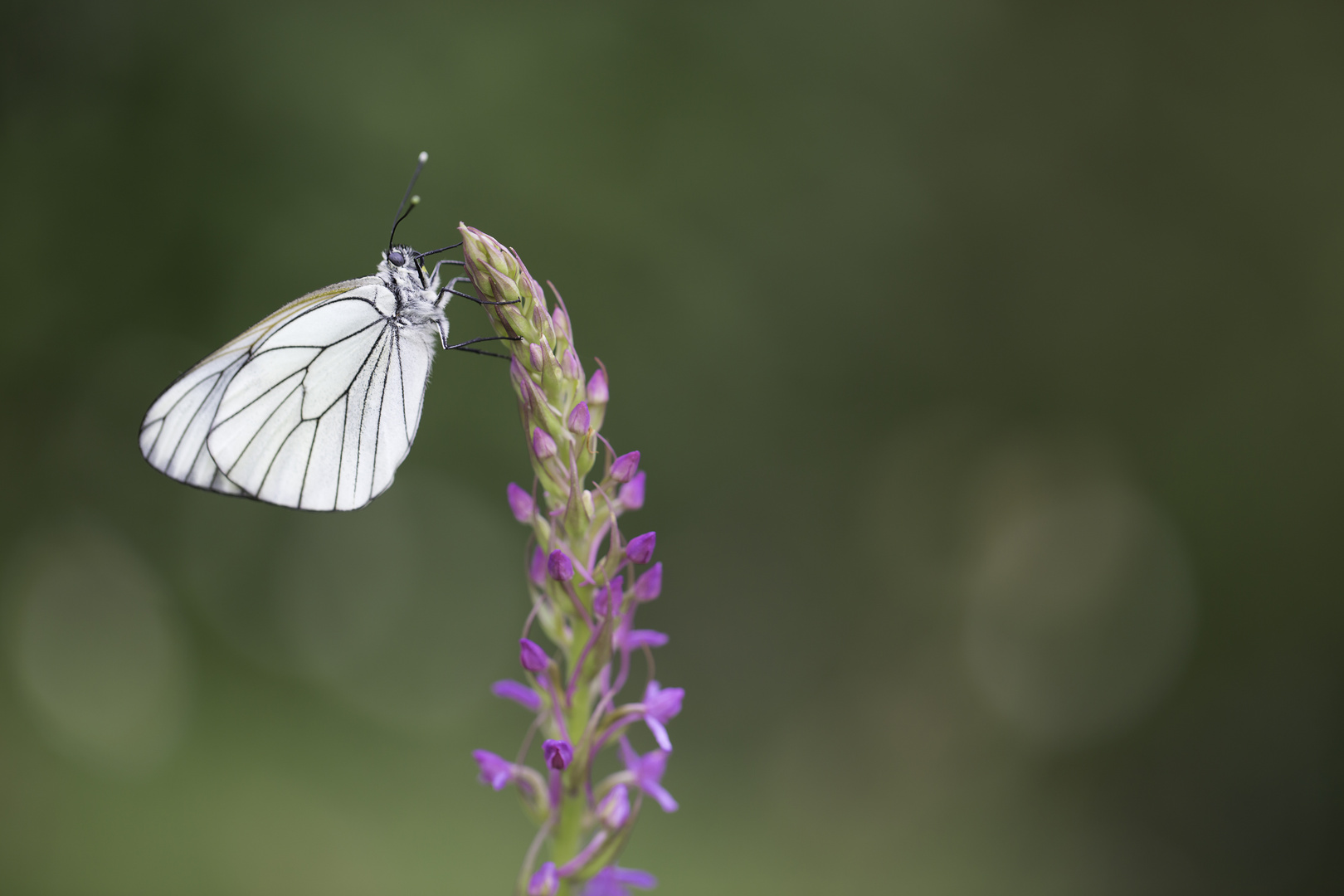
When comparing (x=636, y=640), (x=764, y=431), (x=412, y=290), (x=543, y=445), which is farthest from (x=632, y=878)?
(x=764, y=431)

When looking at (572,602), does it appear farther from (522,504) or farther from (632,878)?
(632,878)

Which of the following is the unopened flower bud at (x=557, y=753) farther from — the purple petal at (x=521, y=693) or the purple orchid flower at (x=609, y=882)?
the purple orchid flower at (x=609, y=882)

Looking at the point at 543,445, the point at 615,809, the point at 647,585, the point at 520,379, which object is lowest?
the point at 615,809

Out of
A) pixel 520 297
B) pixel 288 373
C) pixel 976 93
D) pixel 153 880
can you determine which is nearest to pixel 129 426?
pixel 153 880

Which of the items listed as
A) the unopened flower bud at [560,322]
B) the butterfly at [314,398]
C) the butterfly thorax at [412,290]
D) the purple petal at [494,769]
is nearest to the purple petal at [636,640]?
the purple petal at [494,769]

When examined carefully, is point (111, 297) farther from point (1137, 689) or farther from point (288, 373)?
point (1137, 689)

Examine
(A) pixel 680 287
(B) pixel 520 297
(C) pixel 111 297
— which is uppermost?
(A) pixel 680 287

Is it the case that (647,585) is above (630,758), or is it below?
above

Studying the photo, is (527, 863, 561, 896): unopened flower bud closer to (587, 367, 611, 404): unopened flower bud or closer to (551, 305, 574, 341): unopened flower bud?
(587, 367, 611, 404): unopened flower bud
